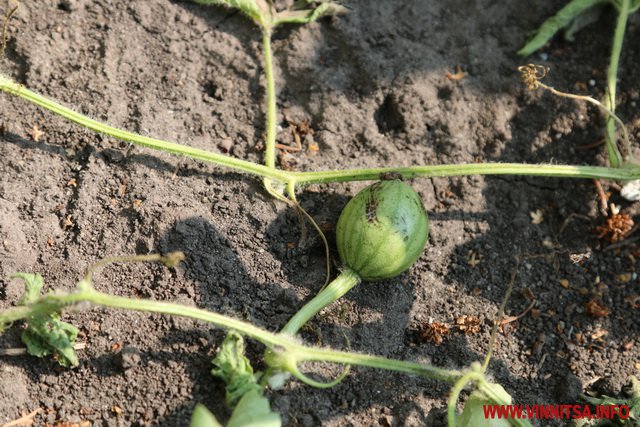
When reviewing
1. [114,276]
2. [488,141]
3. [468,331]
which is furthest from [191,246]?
[488,141]

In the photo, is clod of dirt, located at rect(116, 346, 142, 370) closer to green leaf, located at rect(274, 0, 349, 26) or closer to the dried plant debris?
green leaf, located at rect(274, 0, 349, 26)

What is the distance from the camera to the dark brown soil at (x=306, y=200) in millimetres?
2758

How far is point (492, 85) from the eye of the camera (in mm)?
3547

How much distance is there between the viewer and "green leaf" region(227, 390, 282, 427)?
2271 millimetres

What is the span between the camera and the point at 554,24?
359cm

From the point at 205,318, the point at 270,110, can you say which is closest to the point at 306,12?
the point at 270,110

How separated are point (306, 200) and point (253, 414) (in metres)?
1.18

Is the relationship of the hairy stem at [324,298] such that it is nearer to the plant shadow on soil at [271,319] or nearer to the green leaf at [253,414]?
the plant shadow on soil at [271,319]

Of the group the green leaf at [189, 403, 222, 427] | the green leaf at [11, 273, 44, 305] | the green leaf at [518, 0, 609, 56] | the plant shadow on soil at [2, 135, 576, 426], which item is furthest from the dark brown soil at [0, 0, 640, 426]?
the green leaf at [189, 403, 222, 427]

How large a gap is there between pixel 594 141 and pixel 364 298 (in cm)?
160

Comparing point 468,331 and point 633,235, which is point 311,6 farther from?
point 633,235

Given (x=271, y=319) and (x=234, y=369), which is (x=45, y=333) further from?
(x=271, y=319)

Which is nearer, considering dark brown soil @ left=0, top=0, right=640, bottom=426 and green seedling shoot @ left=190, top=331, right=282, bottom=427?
green seedling shoot @ left=190, top=331, right=282, bottom=427

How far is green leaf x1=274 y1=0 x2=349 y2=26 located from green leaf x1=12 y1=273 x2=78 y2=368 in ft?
5.80
